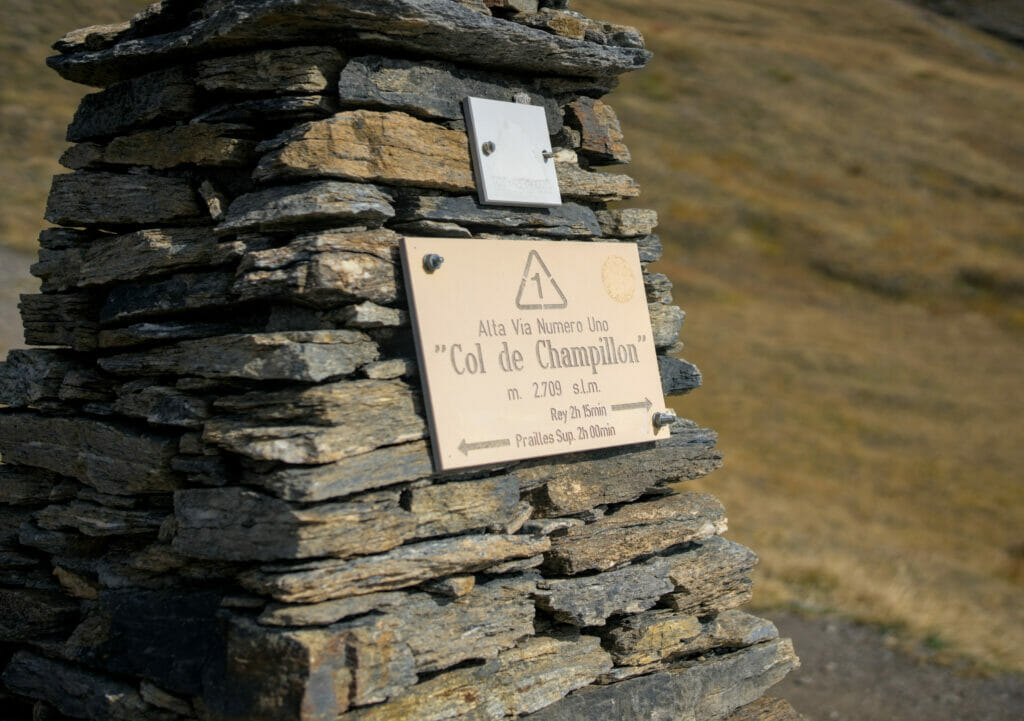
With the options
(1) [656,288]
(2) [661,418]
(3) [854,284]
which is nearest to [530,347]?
(2) [661,418]

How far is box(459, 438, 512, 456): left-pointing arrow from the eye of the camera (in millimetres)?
4262

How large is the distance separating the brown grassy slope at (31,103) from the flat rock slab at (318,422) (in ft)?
48.8

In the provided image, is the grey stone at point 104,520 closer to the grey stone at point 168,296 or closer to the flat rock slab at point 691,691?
the grey stone at point 168,296

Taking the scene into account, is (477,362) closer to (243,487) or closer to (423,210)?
(423,210)

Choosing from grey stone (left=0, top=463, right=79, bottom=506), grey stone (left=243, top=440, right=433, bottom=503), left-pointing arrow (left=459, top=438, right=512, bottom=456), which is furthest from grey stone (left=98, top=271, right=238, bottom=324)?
left-pointing arrow (left=459, top=438, right=512, bottom=456)

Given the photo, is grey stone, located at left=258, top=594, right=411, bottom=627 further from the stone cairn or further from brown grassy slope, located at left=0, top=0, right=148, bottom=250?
brown grassy slope, located at left=0, top=0, right=148, bottom=250

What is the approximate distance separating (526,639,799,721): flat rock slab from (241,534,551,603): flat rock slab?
0.69 meters

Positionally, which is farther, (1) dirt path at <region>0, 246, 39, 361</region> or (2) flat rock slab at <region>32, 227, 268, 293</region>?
(1) dirt path at <region>0, 246, 39, 361</region>

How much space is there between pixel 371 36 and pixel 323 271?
104 centimetres

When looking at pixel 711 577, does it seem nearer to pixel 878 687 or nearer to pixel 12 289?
pixel 878 687

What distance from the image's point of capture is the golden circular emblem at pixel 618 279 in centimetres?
509

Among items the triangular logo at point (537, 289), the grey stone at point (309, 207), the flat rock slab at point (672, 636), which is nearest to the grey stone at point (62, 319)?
the grey stone at point (309, 207)

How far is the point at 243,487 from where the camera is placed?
4047mm

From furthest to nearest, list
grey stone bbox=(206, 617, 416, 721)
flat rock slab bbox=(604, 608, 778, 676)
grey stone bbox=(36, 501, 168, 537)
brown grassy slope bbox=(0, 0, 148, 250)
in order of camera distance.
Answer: brown grassy slope bbox=(0, 0, 148, 250)
flat rock slab bbox=(604, 608, 778, 676)
grey stone bbox=(36, 501, 168, 537)
grey stone bbox=(206, 617, 416, 721)
